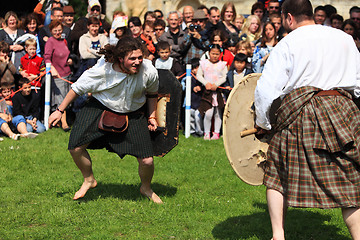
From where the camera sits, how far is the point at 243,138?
14.5 ft

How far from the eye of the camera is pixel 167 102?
555cm

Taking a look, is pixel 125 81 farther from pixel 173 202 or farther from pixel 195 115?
pixel 195 115

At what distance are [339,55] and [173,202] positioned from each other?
7.88ft

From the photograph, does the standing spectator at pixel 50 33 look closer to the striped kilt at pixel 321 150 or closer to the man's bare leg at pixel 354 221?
the striped kilt at pixel 321 150

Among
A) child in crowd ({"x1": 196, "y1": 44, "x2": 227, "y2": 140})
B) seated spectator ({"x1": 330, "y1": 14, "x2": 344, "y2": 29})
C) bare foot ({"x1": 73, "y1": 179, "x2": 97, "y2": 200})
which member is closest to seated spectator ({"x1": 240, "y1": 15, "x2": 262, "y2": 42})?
child in crowd ({"x1": 196, "y1": 44, "x2": 227, "y2": 140})

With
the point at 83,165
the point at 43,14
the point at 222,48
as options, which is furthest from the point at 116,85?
the point at 43,14

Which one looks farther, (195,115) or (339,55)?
(195,115)

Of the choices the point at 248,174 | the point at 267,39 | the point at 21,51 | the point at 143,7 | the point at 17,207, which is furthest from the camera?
the point at 143,7

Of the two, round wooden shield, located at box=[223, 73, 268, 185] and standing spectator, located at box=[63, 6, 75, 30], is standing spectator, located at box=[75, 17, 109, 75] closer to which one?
standing spectator, located at box=[63, 6, 75, 30]

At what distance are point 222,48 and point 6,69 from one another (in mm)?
3629

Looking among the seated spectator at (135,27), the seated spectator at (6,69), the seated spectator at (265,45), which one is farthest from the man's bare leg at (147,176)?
the seated spectator at (135,27)

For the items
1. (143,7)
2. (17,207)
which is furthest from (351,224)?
(143,7)

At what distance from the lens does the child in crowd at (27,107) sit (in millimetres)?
9359

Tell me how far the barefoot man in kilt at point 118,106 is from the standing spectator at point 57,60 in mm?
4476
